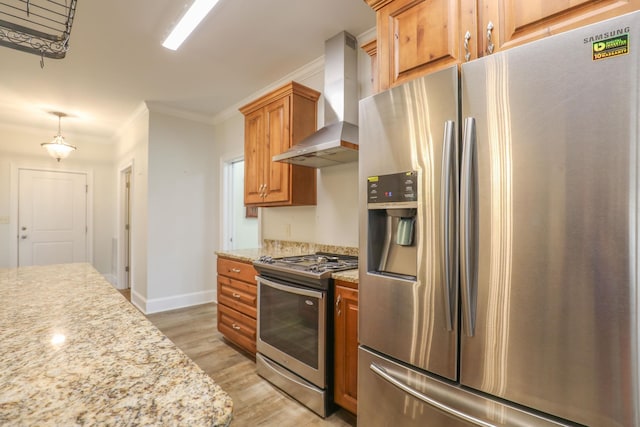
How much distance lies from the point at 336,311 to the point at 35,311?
1.37 m

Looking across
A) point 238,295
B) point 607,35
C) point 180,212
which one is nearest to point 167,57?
point 180,212

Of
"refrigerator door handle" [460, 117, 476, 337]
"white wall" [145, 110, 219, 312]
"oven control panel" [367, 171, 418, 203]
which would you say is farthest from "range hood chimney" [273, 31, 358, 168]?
"white wall" [145, 110, 219, 312]

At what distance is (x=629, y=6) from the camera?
3.16 ft

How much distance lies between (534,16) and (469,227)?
826 mm

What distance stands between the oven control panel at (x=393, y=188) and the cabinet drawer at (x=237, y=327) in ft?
5.44

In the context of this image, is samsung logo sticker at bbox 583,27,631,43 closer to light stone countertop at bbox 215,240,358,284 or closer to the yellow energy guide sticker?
the yellow energy guide sticker

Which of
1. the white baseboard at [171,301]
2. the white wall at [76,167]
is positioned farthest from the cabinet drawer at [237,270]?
the white wall at [76,167]

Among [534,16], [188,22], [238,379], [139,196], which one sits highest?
[188,22]

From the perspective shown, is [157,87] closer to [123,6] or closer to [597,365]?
[123,6]

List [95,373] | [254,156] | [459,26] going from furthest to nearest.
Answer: [254,156] → [459,26] → [95,373]

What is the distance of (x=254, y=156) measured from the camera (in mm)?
3182

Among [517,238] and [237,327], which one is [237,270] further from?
[517,238]

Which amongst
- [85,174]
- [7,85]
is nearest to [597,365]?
[7,85]

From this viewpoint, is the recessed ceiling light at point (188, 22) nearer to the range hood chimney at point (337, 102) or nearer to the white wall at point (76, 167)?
the range hood chimney at point (337, 102)
